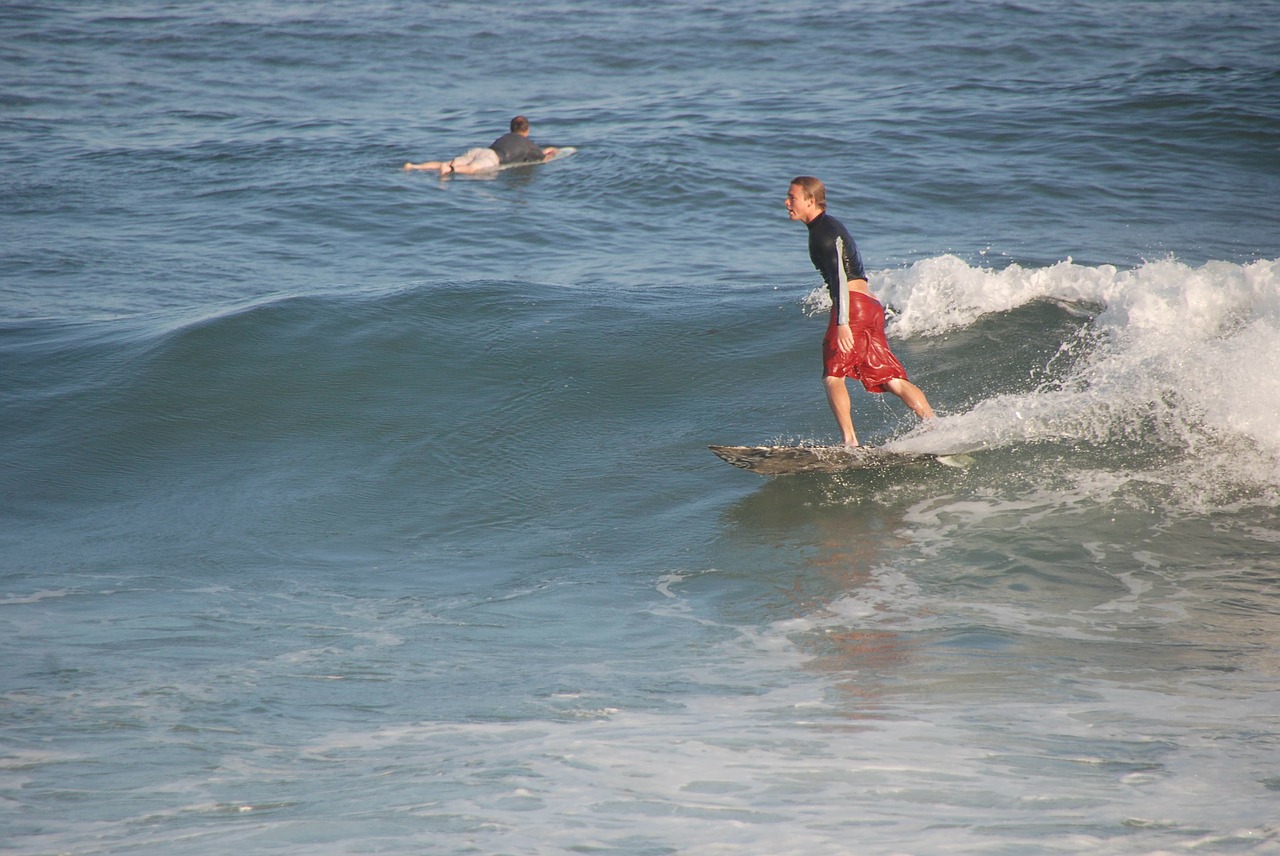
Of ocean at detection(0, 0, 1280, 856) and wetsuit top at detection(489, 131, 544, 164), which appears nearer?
ocean at detection(0, 0, 1280, 856)

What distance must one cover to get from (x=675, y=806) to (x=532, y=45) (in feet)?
85.5

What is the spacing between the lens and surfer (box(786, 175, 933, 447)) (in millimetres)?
6320

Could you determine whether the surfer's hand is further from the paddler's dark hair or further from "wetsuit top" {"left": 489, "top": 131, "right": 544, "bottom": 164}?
"wetsuit top" {"left": 489, "top": 131, "right": 544, "bottom": 164}

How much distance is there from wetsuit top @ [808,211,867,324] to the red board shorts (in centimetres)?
13

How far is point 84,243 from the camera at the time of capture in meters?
13.3

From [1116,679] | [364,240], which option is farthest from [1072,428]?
[364,240]

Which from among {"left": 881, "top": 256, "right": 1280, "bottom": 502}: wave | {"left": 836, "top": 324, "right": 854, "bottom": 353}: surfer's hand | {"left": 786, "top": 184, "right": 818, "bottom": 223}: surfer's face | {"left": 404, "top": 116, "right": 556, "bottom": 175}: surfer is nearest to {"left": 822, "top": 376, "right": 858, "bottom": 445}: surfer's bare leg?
{"left": 836, "top": 324, "right": 854, "bottom": 353}: surfer's hand

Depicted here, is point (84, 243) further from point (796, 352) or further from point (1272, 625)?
point (1272, 625)

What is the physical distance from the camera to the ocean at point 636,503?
3.31 metres

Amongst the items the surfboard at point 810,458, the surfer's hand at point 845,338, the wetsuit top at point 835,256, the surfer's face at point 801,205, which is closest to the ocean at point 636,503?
the surfboard at point 810,458

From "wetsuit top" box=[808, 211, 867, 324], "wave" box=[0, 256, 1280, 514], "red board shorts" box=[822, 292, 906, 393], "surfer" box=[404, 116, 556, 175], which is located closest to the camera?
"wetsuit top" box=[808, 211, 867, 324]

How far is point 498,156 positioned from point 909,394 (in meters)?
12.1

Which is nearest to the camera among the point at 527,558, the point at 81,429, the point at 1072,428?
the point at 527,558

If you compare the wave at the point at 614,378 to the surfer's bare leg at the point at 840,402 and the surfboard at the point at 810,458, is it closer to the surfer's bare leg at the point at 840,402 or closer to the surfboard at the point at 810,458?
the surfboard at the point at 810,458
